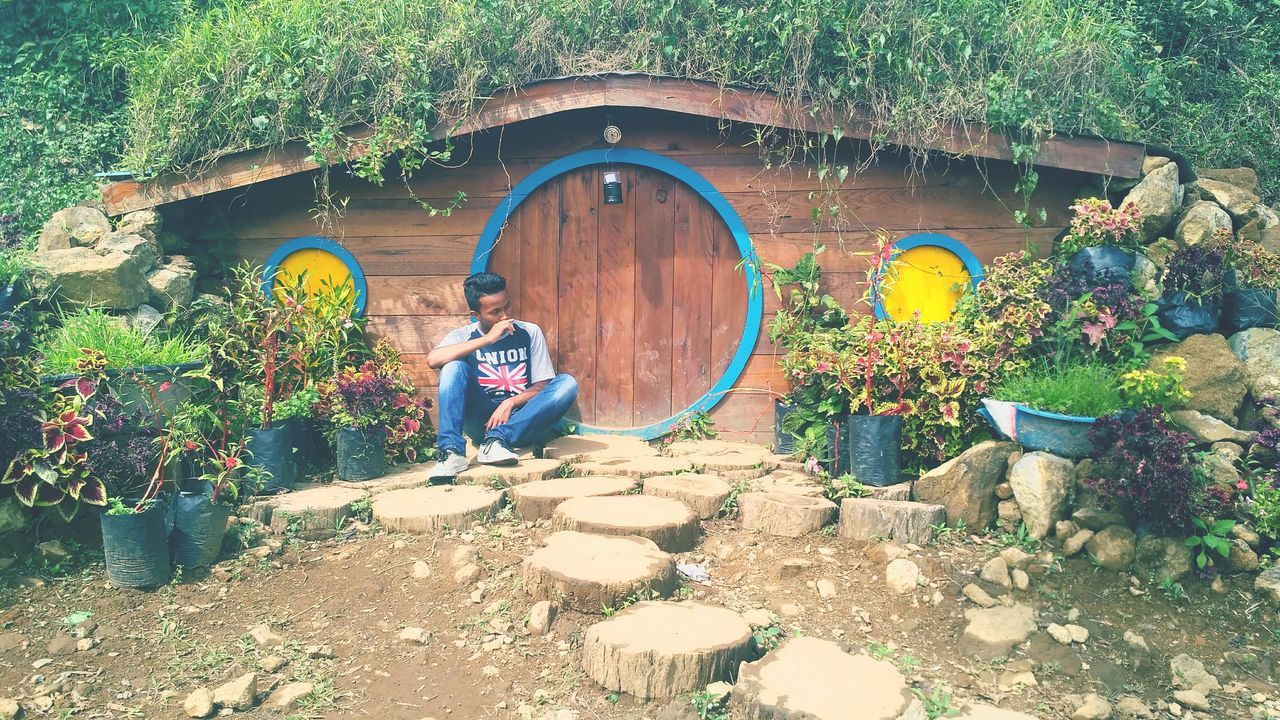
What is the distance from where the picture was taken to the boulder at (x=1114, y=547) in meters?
4.08

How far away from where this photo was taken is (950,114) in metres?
5.67

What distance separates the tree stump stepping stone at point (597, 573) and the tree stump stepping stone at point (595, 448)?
5.56ft

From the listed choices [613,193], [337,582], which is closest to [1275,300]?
[613,193]

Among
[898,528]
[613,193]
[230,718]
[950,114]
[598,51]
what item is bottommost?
[230,718]

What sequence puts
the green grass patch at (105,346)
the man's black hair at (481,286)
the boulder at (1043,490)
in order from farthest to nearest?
the man's black hair at (481,286)
the green grass patch at (105,346)
the boulder at (1043,490)

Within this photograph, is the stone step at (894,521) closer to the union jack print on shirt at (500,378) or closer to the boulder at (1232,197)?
the union jack print on shirt at (500,378)

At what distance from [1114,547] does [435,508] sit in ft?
10.7

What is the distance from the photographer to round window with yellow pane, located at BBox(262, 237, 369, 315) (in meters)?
6.42

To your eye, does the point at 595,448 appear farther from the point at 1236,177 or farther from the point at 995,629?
the point at 1236,177

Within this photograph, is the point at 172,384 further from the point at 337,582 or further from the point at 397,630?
the point at 397,630

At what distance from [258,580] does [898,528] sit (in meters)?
3.04

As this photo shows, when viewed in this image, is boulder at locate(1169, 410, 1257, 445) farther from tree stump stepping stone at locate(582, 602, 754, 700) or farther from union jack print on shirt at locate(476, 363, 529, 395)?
union jack print on shirt at locate(476, 363, 529, 395)

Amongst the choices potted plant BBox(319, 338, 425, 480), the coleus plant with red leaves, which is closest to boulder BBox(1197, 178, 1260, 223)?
potted plant BBox(319, 338, 425, 480)

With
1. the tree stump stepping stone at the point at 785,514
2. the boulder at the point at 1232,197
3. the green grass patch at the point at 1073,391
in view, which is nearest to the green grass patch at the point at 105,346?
the tree stump stepping stone at the point at 785,514
